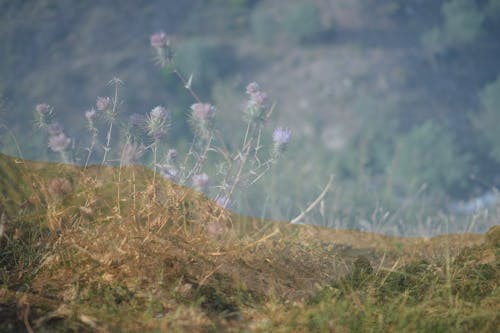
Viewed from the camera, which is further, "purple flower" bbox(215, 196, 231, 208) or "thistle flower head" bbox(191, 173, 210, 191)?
"purple flower" bbox(215, 196, 231, 208)

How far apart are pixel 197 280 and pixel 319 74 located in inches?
658

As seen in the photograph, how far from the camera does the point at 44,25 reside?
53.8 ft

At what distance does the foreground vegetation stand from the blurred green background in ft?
32.1

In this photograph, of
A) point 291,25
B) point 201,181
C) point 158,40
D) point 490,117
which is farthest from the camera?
point 291,25

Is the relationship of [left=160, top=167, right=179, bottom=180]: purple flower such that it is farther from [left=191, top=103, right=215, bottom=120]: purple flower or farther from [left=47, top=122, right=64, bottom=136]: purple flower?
[left=47, top=122, right=64, bottom=136]: purple flower

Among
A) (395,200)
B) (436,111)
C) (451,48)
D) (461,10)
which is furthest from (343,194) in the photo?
(461,10)

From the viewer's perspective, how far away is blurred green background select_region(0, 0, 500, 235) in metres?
14.8

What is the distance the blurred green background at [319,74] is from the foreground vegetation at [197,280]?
978 centimetres

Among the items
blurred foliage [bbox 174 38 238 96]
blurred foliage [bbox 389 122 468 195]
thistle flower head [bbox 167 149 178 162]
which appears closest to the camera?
thistle flower head [bbox 167 149 178 162]

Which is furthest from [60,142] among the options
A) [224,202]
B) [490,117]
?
[490,117]

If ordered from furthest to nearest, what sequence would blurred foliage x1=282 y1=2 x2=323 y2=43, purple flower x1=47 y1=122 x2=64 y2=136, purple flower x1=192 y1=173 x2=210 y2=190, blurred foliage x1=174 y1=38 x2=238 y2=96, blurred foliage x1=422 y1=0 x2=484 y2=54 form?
1. blurred foliage x1=282 y1=2 x2=323 y2=43
2. blurred foliage x1=422 y1=0 x2=484 y2=54
3. blurred foliage x1=174 y1=38 x2=238 y2=96
4. purple flower x1=47 y1=122 x2=64 y2=136
5. purple flower x1=192 y1=173 x2=210 y2=190

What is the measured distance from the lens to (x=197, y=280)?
193 cm

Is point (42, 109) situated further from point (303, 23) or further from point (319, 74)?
point (303, 23)

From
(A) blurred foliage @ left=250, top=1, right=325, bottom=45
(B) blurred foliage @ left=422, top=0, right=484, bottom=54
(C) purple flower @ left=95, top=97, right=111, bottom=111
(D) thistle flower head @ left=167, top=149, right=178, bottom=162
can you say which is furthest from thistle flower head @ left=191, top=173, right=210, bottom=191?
(B) blurred foliage @ left=422, top=0, right=484, bottom=54
